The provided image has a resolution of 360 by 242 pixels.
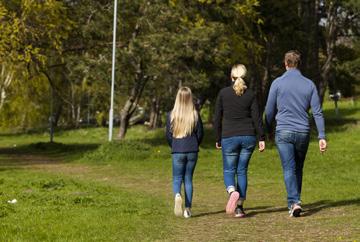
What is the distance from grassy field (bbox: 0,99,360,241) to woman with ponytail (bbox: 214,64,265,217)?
2.13 feet

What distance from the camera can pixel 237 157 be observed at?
10156 mm

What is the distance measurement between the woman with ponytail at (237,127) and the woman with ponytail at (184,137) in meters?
0.37

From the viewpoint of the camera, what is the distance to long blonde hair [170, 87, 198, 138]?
33.5 feet

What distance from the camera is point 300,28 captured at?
104ft

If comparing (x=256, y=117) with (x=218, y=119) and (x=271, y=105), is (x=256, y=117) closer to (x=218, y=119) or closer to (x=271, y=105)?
(x=271, y=105)

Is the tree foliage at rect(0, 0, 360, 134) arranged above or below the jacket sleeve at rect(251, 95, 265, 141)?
above

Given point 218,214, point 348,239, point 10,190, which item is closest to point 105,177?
point 10,190

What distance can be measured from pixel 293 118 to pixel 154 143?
68.8ft

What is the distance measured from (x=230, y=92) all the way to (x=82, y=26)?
18315mm

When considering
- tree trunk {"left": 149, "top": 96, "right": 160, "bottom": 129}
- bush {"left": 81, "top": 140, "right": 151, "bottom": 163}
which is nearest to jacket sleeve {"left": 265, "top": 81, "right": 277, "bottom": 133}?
bush {"left": 81, "top": 140, "right": 151, "bottom": 163}

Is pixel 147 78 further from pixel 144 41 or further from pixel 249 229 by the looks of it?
pixel 249 229

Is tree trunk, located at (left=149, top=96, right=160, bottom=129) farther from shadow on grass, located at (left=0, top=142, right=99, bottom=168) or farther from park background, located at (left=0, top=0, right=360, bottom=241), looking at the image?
shadow on grass, located at (left=0, top=142, right=99, bottom=168)

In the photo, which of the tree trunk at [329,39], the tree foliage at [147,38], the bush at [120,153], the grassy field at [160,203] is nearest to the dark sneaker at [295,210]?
the grassy field at [160,203]

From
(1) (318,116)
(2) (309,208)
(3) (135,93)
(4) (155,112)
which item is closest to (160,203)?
(2) (309,208)
